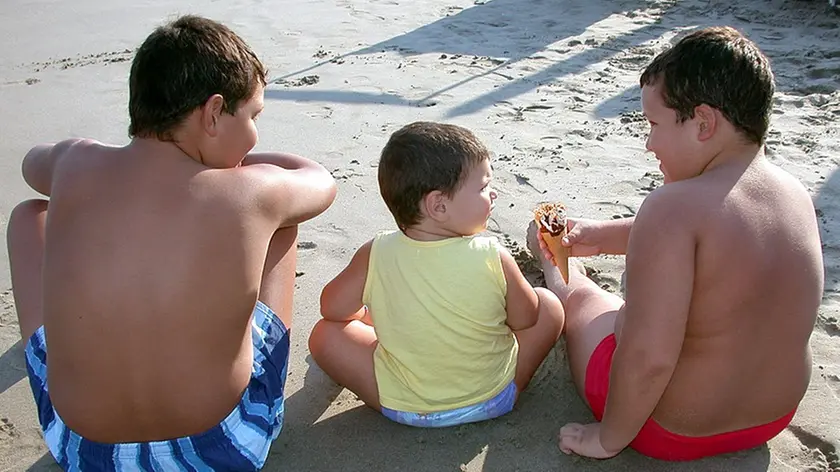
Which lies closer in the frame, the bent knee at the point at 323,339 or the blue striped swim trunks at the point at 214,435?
the blue striped swim trunks at the point at 214,435

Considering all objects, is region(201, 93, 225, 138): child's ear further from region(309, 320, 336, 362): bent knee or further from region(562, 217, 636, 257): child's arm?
region(562, 217, 636, 257): child's arm

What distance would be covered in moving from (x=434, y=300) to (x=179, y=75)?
88 cm

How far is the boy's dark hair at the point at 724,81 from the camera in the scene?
6.56 ft

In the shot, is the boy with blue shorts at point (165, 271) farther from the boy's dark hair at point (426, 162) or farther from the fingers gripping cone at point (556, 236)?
the fingers gripping cone at point (556, 236)

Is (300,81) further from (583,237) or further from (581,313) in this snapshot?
(581,313)

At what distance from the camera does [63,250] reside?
77.0 inches

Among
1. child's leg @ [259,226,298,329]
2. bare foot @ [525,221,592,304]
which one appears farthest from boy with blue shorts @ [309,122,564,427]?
bare foot @ [525,221,592,304]

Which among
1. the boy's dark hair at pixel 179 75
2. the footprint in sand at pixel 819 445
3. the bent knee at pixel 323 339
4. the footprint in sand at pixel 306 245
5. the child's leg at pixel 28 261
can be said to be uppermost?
the boy's dark hair at pixel 179 75

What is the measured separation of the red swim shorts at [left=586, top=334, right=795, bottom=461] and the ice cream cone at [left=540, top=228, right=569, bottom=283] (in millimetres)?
423

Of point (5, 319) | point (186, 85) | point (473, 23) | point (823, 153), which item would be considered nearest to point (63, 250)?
point (186, 85)

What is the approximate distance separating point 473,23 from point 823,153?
3599mm

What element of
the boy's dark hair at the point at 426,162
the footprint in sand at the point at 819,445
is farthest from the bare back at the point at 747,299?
the boy's dark hair at the point at 426,162

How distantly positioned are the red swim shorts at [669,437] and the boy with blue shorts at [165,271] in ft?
3.11

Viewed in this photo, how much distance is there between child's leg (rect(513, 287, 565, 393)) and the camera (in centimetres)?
260
